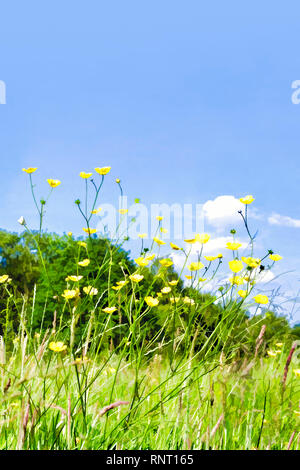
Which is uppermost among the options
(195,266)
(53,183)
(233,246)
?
(53,183)

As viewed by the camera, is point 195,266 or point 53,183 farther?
point 53,183

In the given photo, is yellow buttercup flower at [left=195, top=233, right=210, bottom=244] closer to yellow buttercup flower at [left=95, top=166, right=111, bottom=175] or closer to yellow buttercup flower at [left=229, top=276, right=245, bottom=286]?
yellow buttercup flower at [left=229, top=276, right=245, bottom=286]

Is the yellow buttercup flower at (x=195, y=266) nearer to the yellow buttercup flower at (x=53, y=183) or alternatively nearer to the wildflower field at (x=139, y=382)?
the wildflower field at (x=139, y=382)

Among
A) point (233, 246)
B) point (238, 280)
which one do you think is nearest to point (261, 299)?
point (238, 280)

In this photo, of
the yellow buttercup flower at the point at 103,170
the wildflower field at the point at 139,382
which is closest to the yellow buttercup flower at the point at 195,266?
the wildflower field at the point at 139,382

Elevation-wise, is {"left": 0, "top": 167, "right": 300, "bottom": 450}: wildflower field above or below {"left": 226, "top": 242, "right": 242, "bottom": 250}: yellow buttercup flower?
below

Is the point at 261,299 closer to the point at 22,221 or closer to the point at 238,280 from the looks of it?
the point at 238,280

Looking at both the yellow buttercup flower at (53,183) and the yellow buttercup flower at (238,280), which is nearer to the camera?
the yellow buttercup flower at (238,280)

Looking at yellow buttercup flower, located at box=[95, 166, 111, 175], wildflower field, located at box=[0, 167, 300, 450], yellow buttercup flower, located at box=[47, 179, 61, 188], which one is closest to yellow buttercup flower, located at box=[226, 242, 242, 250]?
wildflower field, located at box=[0, 167, 300, 450]

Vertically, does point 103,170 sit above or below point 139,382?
above
